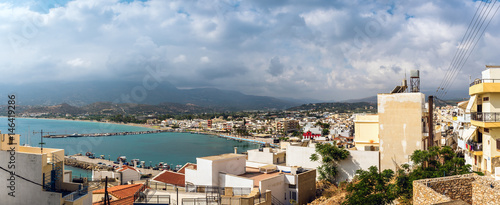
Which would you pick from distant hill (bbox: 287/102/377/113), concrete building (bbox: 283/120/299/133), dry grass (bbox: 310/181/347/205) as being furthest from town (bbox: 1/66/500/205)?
distant hill (bbox: 287/102/377/113)

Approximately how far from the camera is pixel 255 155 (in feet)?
54.1

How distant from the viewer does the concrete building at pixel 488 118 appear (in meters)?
8.22

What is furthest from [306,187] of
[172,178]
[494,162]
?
[494,162]

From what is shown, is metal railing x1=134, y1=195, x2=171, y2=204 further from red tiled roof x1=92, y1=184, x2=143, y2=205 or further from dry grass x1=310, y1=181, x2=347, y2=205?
dry grass x1=310, y1=181, x2=347, y2=205

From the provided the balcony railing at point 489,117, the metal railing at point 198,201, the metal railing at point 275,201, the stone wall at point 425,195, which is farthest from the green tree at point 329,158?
the stone wall at point 425,195

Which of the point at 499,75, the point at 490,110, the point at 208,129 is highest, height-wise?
the point at 499,75

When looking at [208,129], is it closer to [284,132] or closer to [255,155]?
[284,132]

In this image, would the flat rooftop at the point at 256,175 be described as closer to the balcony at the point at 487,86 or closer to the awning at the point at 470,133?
the awning at the point at 470,133

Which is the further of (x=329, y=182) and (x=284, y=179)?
(x=329, y=182)

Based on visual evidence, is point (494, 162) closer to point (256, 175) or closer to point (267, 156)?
point (256, 175)

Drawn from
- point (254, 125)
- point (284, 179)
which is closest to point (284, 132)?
point (254, 125)

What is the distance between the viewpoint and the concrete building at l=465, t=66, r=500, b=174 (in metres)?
8.22

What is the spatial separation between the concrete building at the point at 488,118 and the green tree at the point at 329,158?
5.59 metres

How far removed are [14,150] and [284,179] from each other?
26.9ft
